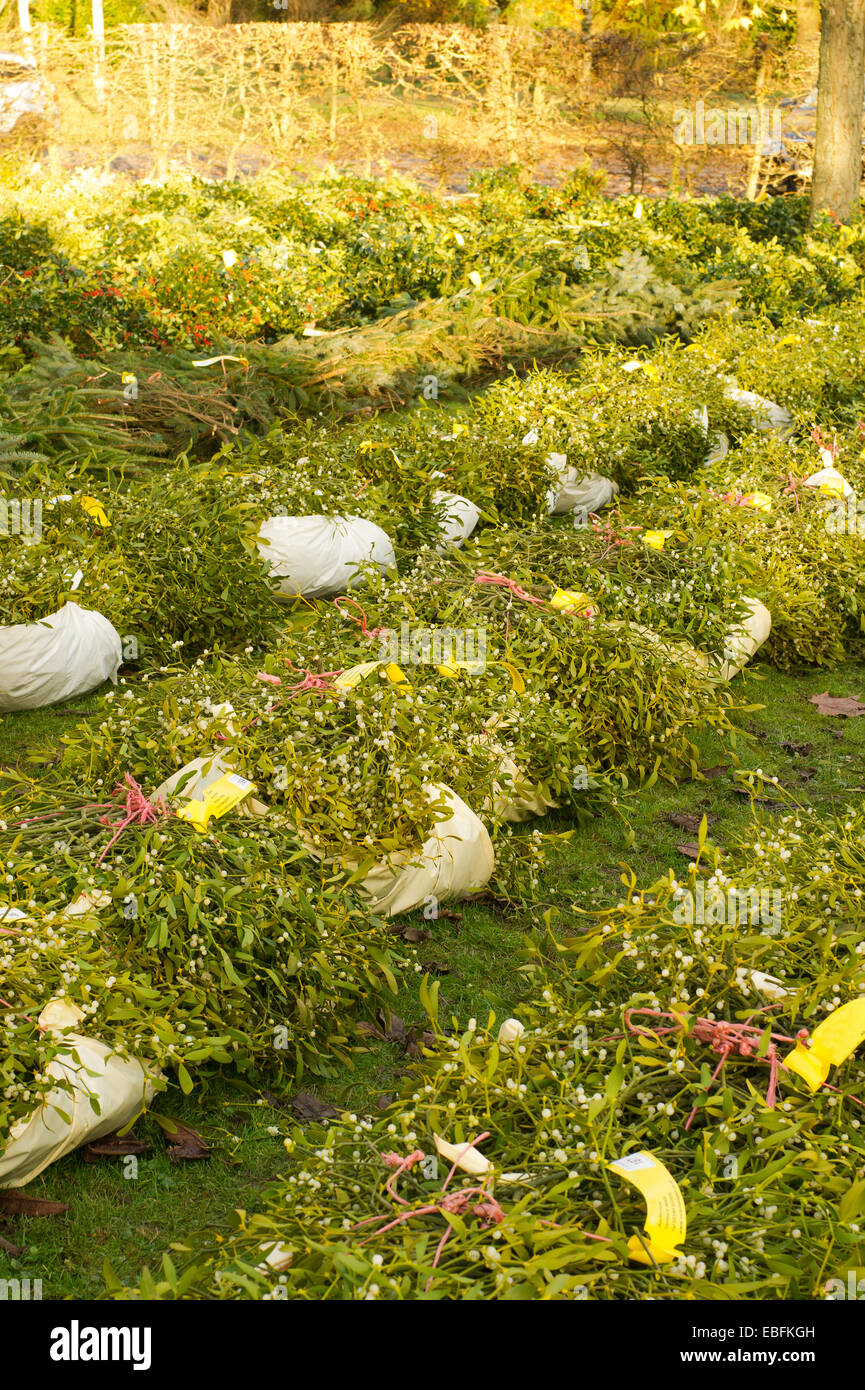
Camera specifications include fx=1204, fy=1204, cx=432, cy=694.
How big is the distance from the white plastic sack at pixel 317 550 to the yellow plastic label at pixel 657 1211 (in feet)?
11.7

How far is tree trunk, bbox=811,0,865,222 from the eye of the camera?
13312 mm

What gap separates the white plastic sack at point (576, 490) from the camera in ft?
21.2

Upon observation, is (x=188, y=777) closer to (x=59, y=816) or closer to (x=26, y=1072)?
(x=59, y=816)

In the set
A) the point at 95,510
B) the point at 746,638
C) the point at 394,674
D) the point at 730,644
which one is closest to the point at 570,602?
the point at 730,644

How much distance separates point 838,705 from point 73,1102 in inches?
145

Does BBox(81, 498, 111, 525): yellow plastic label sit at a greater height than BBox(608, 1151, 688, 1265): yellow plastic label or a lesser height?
greater

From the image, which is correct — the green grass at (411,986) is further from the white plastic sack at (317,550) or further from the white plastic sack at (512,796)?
the white plastic sack at (317,550)

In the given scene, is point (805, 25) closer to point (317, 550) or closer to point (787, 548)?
point (787, 548)

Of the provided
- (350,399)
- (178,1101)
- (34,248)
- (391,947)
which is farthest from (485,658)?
(34,248)

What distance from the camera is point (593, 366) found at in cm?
712

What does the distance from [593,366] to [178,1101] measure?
535cm

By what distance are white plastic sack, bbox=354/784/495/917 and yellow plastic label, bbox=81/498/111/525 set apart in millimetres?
2224
